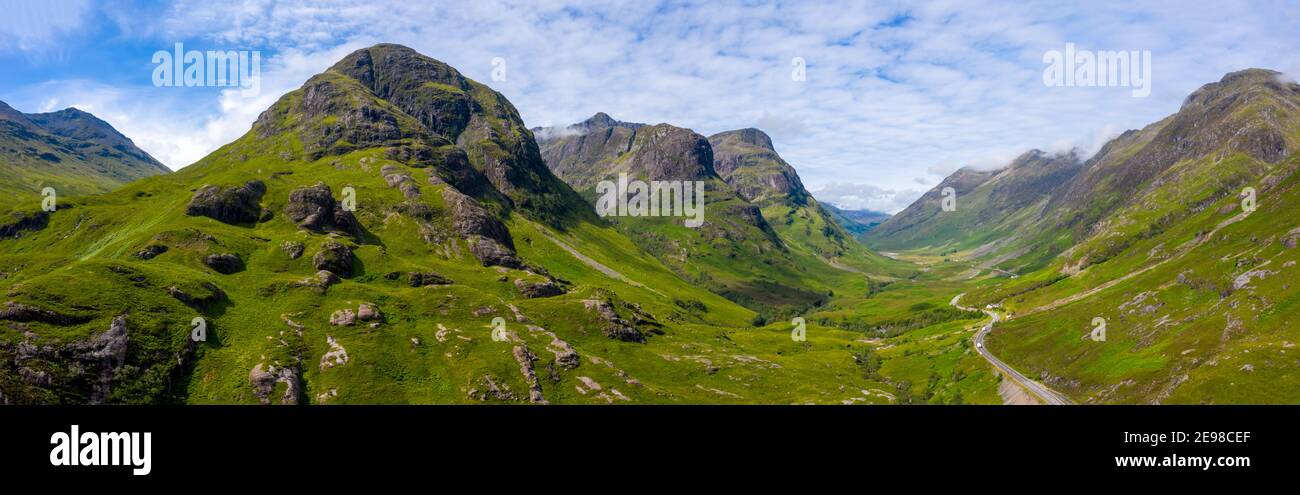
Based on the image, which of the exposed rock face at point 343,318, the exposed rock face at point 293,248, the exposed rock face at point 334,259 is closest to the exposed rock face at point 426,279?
the exposed rock face at point 334,259

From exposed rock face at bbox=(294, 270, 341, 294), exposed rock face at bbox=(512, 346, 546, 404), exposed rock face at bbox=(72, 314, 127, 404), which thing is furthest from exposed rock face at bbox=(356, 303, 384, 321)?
exposed rock face at bbox=(72, 314, 127, 404)

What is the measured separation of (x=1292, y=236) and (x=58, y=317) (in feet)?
970

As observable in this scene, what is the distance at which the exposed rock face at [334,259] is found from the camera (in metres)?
172

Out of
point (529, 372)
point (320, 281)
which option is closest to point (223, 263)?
point (320, 281)

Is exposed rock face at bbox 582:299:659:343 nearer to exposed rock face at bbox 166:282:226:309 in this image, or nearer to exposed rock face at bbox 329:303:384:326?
exposed rock face at bbox 329:303:384:326

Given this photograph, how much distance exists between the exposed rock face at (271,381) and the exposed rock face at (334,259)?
6348 centimetres

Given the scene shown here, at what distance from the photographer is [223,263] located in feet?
517

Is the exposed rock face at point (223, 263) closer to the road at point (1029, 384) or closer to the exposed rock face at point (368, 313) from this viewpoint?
the exposed rock face at point (368, 313)

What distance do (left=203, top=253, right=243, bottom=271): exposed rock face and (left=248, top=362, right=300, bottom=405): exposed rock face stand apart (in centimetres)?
6005
